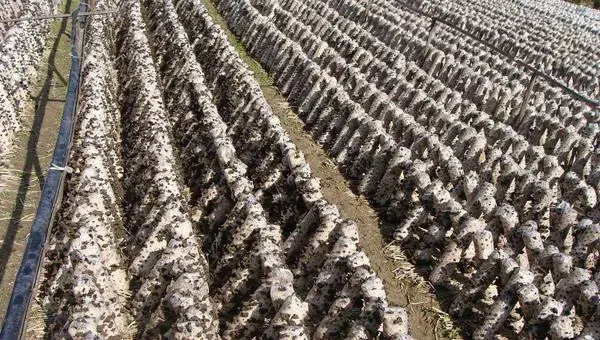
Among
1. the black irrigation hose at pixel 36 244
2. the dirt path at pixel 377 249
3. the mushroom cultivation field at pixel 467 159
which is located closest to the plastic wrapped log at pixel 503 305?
the mushroom cultivation field at pixel 467 159

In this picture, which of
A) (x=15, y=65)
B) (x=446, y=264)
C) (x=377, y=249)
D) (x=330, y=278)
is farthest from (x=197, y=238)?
(x=15, y=65)

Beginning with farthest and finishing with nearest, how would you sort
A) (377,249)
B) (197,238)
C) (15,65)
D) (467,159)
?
(15,65), (467,159), (377,249), (197,238)

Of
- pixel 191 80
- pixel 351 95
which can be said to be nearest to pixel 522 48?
pixel 351 95

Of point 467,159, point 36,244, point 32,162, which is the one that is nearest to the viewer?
point 36,244

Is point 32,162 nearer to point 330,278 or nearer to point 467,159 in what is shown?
point 330,278

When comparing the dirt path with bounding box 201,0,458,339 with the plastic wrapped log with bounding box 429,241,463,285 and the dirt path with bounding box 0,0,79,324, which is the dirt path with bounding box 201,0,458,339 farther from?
the dirt path with bounding box 0,0,79,324

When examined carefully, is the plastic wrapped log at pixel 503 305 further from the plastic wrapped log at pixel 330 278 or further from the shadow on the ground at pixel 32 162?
the shadow on the ground at pixel 32 162

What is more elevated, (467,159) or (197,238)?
(467,159)
